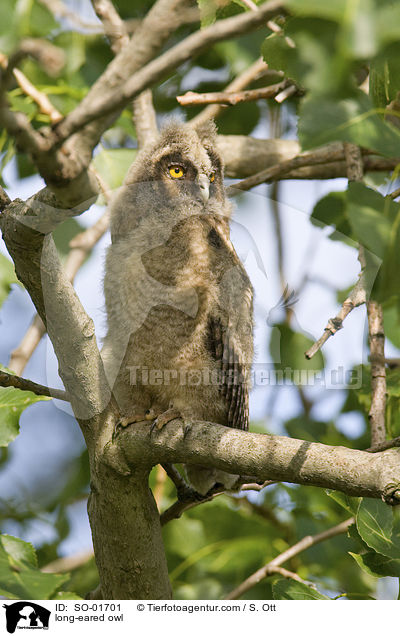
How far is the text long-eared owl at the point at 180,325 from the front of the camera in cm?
270

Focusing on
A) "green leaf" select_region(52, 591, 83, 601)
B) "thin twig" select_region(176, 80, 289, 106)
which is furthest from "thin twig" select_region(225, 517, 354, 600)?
"thin twig" select_region(176, 80, 289, 106)

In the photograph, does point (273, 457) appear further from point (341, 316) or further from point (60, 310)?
point (60, 310)

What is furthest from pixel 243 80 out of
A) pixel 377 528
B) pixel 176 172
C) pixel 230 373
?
pixel 377 528

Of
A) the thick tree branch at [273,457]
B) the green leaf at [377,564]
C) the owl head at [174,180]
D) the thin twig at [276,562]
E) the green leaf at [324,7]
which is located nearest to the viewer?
the green leaf at [324,7]

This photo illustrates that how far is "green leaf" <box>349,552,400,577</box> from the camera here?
2295 mm

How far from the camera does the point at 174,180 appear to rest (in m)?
3.13

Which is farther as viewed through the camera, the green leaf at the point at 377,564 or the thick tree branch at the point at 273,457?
the green leaf at the point at 377,564

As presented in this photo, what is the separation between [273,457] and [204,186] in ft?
5.19

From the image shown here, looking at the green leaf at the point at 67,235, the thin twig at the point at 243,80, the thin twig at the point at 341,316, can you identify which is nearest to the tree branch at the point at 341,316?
the thin twig at the point at 341,316

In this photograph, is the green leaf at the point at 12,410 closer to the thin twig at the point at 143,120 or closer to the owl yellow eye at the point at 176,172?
the owl yellow eye at the point at 176,172

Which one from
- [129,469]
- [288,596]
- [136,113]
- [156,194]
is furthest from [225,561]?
[136,113]

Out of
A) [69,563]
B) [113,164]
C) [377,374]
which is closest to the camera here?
[377,374]

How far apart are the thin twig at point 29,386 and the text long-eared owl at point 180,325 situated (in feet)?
1.40

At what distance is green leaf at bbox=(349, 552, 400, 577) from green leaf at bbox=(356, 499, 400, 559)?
0.30 ft
